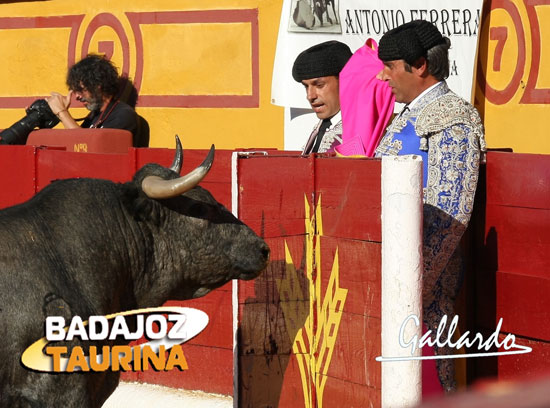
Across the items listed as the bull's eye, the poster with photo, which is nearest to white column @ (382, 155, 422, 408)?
the bull's eye

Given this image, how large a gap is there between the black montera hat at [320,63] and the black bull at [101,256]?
3.36ft

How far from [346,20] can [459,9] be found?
2.32ft

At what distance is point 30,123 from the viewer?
22.3 ft

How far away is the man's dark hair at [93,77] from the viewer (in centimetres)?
659

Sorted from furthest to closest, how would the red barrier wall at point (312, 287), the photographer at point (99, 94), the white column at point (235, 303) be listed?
the photographer at point (99, 94) → the white column at point (235, 303) → the red barrier wall at point (312, 287)

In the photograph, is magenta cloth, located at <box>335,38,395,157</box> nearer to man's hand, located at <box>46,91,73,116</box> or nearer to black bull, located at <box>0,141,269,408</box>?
black bull, located at <box>0,141,269,408</box>

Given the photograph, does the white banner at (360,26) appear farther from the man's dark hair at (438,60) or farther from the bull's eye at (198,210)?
the bull's eye at (198,210)

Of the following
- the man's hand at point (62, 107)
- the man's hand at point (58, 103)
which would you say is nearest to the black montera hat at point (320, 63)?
the man's hand at point (62, 107)

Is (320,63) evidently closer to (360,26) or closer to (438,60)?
(438,60)

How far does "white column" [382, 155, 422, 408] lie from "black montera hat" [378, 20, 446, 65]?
339mm

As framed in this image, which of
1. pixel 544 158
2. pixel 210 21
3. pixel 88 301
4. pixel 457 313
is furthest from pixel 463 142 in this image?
pixel 210 21

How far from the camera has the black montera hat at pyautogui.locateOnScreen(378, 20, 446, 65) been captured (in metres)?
3.21

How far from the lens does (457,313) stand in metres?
3.67

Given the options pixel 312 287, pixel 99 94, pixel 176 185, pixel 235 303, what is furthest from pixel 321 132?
pixel 99 94
